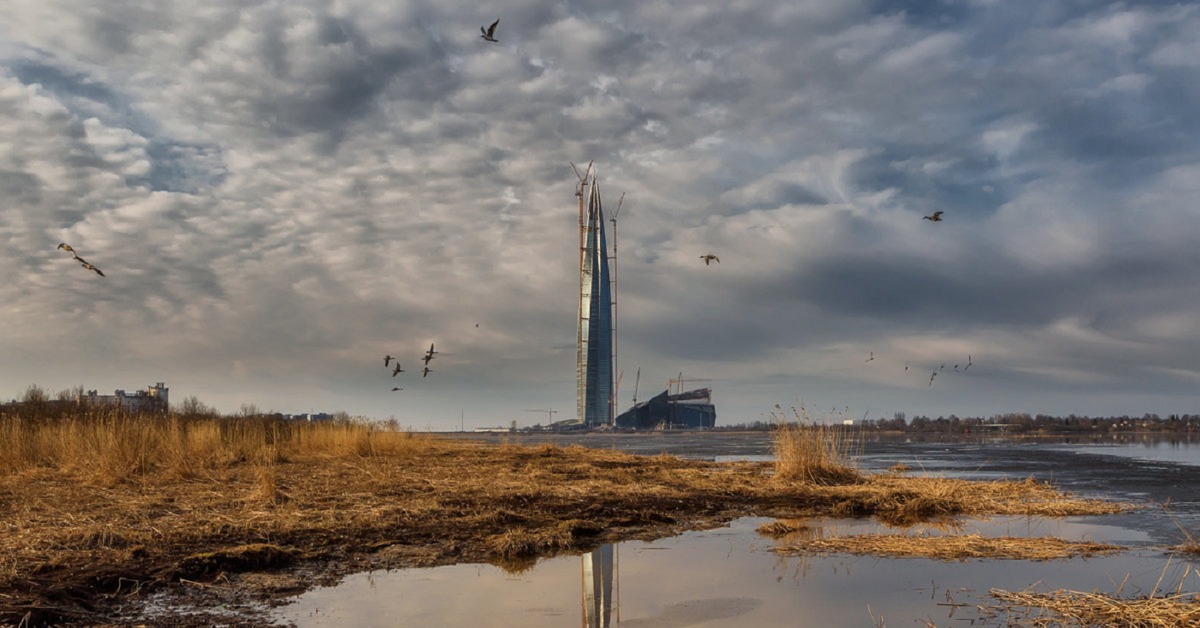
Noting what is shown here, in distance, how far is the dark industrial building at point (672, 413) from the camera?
14625 centimetres

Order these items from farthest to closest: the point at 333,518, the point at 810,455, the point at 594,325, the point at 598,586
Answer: the point at 594,325 < the point at 810,455 < the point at 333,518 < the point at 598,586

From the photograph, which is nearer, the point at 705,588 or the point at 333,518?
the point at 705,588

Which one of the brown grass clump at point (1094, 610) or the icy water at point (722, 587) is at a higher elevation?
the brown grass clump at point (1094, 610)

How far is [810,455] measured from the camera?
15297 millimetres

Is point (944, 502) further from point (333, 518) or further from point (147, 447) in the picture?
point (147, 447)

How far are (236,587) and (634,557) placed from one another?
3.41 meters

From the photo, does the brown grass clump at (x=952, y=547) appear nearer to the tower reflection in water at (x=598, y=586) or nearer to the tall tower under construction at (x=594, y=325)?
the tower reflection in water at (x=598, y=586)

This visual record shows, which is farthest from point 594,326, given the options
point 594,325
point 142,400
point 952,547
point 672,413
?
point 952,547

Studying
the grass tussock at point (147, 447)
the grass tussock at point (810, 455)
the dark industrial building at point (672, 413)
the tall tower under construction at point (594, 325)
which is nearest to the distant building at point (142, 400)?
the grass tussock at point (147, 447)

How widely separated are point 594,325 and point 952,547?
107546 millimetres

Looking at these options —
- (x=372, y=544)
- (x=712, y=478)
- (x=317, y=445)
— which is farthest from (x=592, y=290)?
(x=372, y=544)

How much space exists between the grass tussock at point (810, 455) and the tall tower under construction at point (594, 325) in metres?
96.8

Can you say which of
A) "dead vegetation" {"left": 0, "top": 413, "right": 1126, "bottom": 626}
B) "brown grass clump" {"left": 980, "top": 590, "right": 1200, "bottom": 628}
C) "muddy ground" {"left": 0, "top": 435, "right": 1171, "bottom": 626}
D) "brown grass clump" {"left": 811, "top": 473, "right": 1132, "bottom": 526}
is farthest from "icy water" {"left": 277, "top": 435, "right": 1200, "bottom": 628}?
"brown grass clump" {"left": 811, "top": 473, "right": 1132, "bottom": 526}

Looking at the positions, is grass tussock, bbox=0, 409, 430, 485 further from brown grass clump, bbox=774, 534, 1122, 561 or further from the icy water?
brown grass clump, bbox=774, 534, 1122, 561
